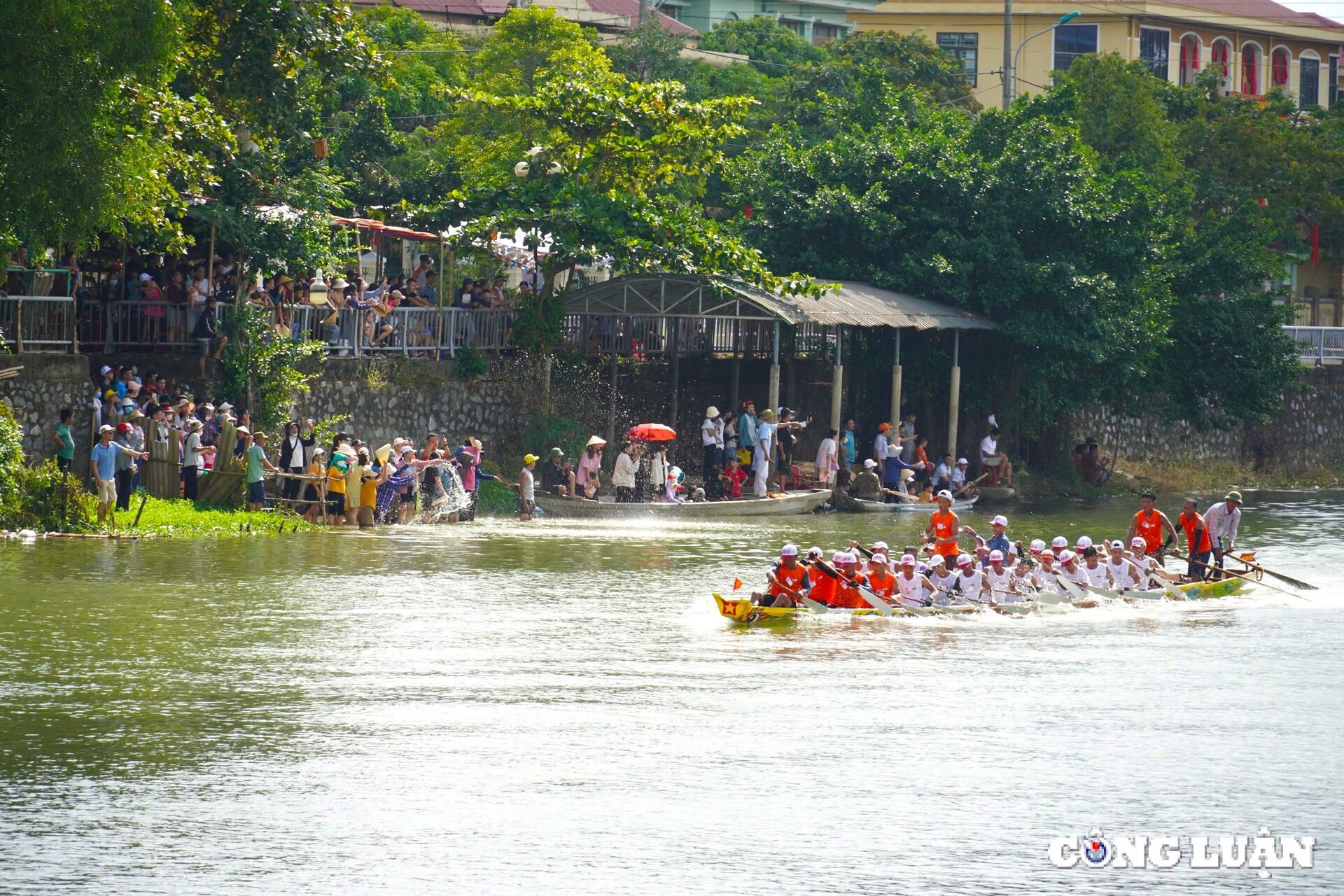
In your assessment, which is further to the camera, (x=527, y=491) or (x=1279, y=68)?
(x=1279, y=68)

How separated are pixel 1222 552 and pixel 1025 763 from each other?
1197 cm

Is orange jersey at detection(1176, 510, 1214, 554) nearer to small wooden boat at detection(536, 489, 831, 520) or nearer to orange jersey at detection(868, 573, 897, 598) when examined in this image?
orange jersey at detection(868, 573, 897, 598)

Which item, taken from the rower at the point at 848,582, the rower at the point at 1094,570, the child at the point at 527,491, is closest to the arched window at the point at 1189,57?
the child at the point at 527,491

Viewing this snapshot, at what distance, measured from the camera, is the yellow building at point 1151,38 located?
239ft

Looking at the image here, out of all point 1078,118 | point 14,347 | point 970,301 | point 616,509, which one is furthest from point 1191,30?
point 14,347

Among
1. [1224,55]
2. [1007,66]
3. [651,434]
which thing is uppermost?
[1224,55]

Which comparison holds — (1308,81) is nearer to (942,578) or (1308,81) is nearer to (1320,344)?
(1320,344)

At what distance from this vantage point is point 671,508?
1288 inches

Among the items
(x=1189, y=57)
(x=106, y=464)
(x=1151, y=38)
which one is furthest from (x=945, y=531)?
(x=1189, y=57)

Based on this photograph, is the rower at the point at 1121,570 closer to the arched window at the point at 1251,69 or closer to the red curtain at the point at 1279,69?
the arched window at the point at 1251,69

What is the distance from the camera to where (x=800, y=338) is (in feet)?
129

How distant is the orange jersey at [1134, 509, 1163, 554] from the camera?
26969 millimetres

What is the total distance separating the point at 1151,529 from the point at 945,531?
360 cm

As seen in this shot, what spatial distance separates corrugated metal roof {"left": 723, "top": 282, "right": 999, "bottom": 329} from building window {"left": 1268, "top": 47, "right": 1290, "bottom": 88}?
44399 millimetres
